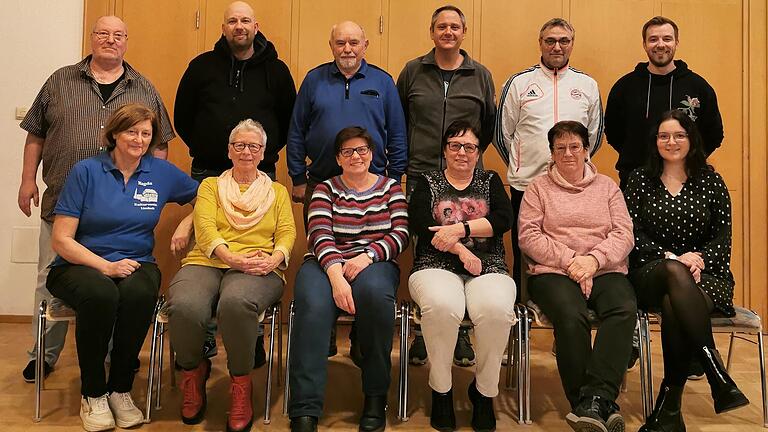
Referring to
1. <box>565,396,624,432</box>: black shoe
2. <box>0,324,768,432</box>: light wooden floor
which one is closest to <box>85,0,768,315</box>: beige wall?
<box>0,324,768,432</box>: light wooden floor

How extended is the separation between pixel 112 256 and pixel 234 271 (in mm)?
494

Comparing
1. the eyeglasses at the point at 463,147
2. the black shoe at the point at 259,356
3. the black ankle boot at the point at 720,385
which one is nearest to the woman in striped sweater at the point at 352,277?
the eyeglasses at the point at 463,147

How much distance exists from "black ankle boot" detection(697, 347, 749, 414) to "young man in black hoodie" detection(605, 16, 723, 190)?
50.6 inches

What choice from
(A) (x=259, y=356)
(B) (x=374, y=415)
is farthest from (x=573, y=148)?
(A) (x=259, y=356)

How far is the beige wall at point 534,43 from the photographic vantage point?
13.4 ft

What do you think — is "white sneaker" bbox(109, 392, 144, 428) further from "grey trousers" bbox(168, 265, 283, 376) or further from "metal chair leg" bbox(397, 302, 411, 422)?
"metal chair leg" bbox(397, 302, 411, 422)

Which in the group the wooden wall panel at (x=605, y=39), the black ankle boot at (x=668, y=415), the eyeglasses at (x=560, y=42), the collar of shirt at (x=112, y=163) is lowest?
the black ankle boot at (x=668, y=415)

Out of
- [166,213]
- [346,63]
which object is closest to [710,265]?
[346,63]

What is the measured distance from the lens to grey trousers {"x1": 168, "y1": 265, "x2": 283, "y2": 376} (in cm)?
238

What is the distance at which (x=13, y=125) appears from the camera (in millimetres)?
4078

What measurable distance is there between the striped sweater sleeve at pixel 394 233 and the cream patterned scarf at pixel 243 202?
1.59 ft

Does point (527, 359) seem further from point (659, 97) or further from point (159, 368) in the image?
point (659, 97)

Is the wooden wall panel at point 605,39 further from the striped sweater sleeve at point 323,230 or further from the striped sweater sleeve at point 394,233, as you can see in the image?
the striped sweater sleeve at point 323,230

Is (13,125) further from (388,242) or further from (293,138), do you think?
(388,242)
